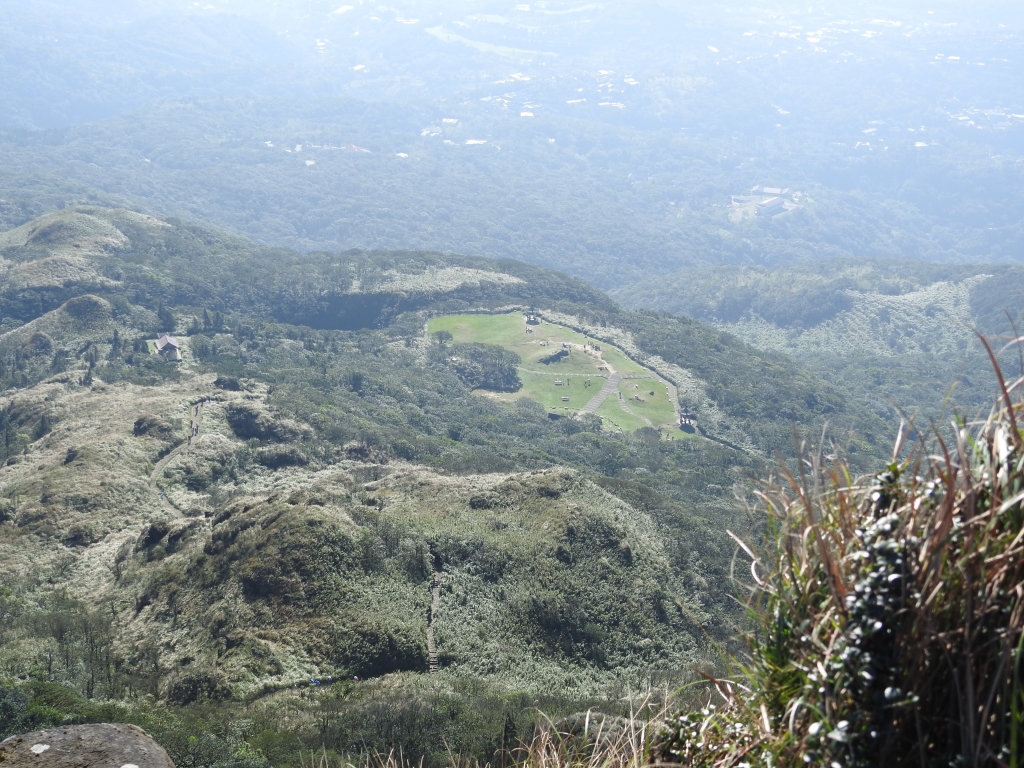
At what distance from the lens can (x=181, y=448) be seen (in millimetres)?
58781

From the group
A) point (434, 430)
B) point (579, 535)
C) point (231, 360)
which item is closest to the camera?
point (579, 535)

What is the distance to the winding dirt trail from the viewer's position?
51844mm

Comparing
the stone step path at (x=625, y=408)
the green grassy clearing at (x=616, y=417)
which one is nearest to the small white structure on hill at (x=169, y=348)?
the green grassy clearing at (x=616, y=417)

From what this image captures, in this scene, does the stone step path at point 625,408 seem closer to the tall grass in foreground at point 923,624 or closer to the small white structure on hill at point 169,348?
the small white structure on hill at point 169,348

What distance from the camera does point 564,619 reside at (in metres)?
36.9

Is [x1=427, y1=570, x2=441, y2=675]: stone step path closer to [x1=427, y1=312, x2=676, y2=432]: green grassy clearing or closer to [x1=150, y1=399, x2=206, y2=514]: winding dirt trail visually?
[x1=150, y1=399, x2=206, y2=514]: winding dirt trail

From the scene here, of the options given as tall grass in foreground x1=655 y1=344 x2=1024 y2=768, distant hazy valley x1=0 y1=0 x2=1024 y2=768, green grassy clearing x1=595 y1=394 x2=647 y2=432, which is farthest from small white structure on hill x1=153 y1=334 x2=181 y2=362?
tall grass in foreground x1=655 y1=344 x2=1024 y2=768

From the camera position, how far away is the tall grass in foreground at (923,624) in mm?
4180

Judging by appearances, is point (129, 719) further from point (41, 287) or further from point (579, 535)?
point (41, 287)

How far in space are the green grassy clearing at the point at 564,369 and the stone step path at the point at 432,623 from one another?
66508 mm

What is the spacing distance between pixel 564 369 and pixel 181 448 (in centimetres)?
6674

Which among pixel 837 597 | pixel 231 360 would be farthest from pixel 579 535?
pixel 231 360

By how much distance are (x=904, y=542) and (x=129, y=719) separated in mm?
24406

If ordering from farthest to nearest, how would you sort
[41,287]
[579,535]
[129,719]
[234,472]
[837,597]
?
[41,287] < [234,472] < [579,535] < [129,719] < [837,597]
